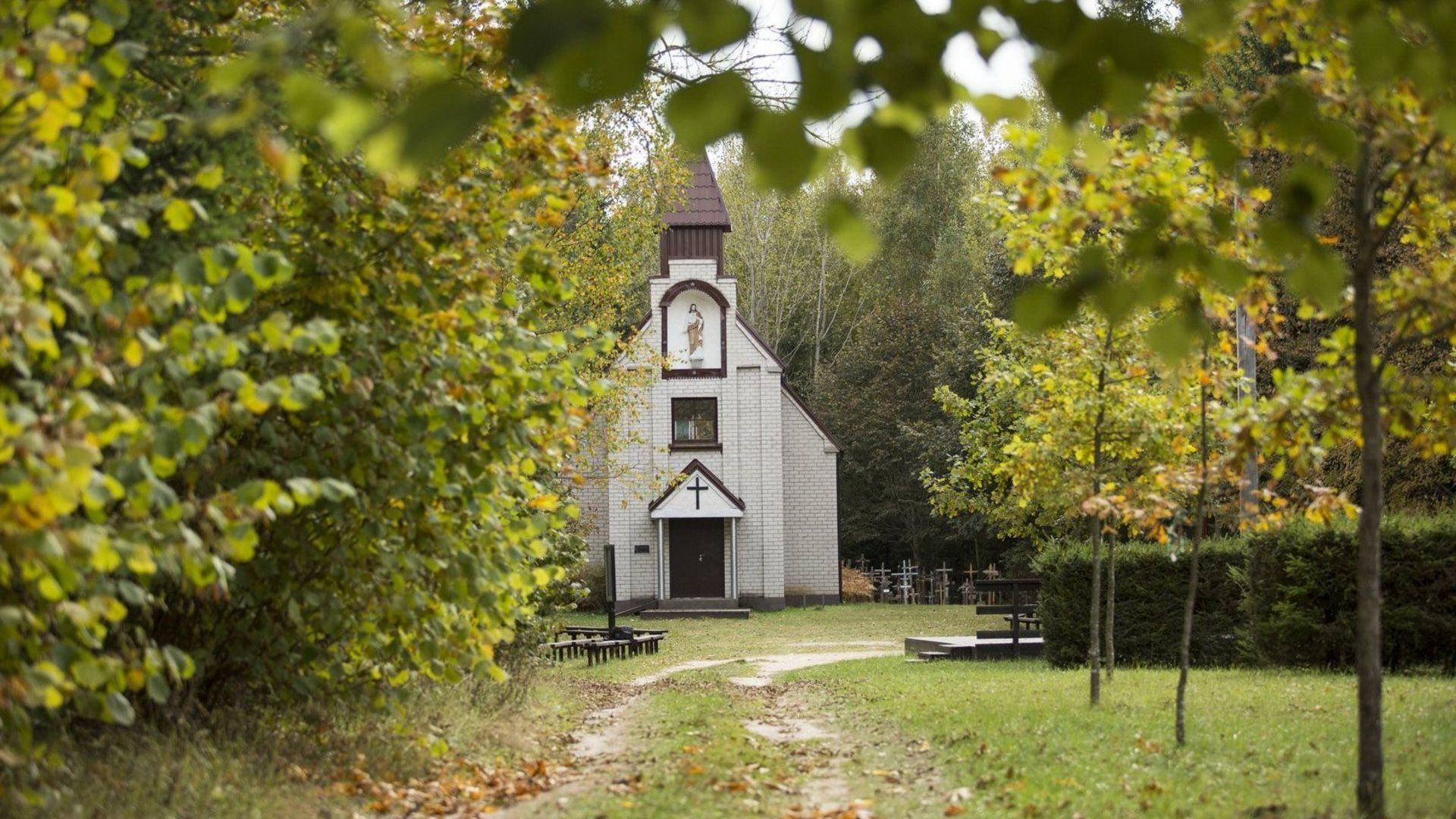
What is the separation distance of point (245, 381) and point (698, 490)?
33.9 metres

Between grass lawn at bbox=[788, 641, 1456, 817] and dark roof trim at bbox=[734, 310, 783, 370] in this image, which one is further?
dark roof trim at bbox=[734, 310, 783, 370]

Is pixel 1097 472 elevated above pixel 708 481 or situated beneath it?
elevated above

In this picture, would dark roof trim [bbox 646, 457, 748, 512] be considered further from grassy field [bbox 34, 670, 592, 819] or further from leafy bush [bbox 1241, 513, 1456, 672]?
grassy field [bbox 34, 670, 592, 819]

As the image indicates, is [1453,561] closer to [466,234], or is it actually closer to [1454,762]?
[1454,762]

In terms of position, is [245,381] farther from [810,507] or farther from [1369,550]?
[810,507]

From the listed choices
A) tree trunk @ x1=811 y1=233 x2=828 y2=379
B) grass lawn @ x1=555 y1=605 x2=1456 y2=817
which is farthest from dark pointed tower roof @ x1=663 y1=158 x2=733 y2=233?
grass lawn @ x1=555 y1=605 x2=1456 y2=817

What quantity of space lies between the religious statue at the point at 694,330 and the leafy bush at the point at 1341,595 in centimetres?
2295

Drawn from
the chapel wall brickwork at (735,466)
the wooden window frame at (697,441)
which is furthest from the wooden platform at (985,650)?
the wooden window frame at (697,441)

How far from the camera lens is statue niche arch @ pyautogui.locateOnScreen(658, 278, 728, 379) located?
39.3 meters

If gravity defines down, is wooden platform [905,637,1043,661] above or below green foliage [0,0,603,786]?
below

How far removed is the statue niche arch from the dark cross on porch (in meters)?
3.00

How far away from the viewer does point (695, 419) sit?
40.6 m

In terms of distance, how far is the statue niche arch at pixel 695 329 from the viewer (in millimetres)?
39281

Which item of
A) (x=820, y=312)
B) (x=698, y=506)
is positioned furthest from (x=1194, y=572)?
(x=820, y=312)
